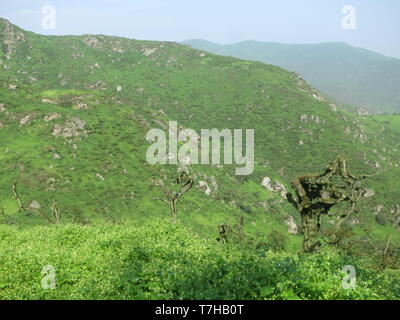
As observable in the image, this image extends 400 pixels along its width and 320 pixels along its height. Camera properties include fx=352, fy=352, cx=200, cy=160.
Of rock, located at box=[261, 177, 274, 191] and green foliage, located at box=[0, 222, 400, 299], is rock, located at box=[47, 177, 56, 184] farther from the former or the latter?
rock, located at box=[261, 177, 274, 191]

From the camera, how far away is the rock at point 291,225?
160m

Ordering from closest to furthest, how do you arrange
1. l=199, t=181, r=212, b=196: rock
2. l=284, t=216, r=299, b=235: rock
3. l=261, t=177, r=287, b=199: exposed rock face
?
1. l=199, t=181, r=212, b=196: rock
2. l=284, t=216, r=299, b=235: rock
3. l=261, t=177, r=287, b=199: exposed rock face

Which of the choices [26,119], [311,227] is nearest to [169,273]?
[311,227]

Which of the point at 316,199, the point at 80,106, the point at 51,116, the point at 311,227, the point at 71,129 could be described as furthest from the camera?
the point at 80,106

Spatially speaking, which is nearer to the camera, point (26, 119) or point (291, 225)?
point (26, 119)

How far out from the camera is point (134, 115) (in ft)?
599

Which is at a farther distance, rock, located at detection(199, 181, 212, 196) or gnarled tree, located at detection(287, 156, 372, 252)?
rock, located at detection(199, 181, 212, 196)

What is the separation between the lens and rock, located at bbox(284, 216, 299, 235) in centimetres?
15969

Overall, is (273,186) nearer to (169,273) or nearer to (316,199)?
(316,199)

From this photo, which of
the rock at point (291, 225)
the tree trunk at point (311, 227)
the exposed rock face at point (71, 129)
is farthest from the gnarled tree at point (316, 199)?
the exposed rock face at point (71, 129)

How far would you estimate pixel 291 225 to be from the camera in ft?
537

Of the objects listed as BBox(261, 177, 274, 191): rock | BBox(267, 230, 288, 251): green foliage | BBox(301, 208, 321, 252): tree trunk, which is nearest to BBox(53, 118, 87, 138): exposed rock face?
BBox(261, 177, 274, 191): rock

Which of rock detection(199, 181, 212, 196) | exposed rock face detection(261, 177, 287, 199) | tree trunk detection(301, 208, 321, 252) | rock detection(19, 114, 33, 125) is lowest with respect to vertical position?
exposed rock face detection(261, 177, 287, 199)
